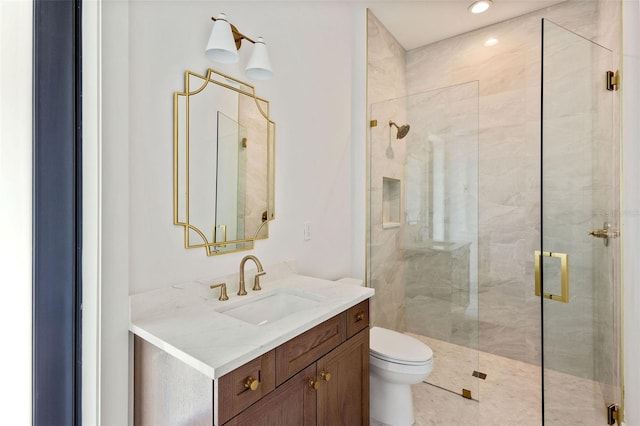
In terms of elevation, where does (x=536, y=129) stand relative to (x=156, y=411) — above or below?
above

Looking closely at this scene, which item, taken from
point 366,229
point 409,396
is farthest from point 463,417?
point 366,229

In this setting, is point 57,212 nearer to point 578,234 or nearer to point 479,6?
point 578,234

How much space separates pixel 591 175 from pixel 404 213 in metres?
1.14

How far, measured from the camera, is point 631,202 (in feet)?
4.73

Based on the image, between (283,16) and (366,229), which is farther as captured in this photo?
(366,229)

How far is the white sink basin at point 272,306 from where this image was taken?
1418mm

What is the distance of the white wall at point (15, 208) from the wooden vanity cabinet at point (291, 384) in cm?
32

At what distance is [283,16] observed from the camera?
70.9 inches

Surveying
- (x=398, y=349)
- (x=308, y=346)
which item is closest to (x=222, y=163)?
(x=308, y=346)

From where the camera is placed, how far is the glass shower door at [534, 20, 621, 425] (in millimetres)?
1474

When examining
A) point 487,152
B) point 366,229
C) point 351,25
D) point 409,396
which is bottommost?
point 409,396

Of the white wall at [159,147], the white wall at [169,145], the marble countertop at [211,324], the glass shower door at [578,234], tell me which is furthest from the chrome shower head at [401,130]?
the marble countertop at [211,324]

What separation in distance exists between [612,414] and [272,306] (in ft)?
5.85

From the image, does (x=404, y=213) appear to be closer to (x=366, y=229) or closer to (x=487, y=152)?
(x=366, y=229)
